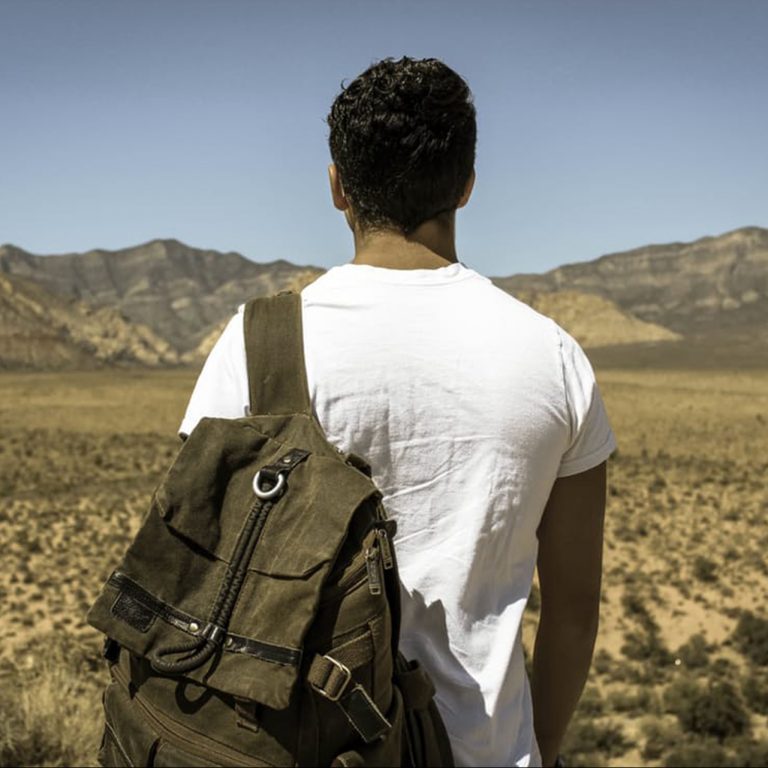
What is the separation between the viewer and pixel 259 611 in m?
1.29

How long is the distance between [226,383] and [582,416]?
1.93 feet

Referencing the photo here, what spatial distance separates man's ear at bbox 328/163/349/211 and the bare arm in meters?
0.62

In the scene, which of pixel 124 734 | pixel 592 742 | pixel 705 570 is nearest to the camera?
pixel 124 734

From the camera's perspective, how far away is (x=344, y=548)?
51.6 inches

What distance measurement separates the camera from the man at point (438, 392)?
146 cm

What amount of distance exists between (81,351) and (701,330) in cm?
8304

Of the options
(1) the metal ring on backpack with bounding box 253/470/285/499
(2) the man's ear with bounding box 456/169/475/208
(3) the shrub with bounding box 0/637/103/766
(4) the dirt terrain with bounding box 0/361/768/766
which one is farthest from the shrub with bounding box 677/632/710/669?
(1) the metal ring on backpack with bounding box 253/470/285/499

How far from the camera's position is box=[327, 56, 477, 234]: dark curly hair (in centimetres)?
149

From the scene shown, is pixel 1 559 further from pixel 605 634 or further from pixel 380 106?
pixel 380 106

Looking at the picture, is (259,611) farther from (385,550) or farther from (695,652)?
(695,652)

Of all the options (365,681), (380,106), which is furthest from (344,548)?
(380,106)

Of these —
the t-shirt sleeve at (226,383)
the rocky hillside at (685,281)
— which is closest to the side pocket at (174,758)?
the t-shirt sleeve at (226,383)

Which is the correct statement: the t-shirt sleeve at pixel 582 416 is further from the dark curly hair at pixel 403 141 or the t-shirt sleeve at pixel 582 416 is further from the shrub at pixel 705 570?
the shrub at pixel 705 570

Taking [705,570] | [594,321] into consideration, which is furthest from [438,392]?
[594,321]
